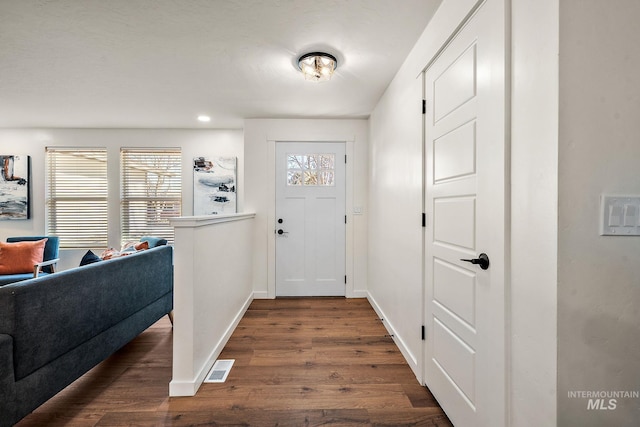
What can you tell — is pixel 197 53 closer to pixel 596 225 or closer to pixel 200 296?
pixel 200 296

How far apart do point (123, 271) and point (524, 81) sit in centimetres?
245

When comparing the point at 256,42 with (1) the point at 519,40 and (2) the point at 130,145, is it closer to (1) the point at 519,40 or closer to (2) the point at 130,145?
(1) the point at 519,40

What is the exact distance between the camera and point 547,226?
81cm

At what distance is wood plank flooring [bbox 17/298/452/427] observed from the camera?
4.61 ft

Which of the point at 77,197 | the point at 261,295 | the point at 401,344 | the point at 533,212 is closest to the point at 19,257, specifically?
the point at 77,197

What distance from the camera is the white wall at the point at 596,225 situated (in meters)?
0.77

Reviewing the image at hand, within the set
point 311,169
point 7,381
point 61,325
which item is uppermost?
point 311,169

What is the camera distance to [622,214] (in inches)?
30.2

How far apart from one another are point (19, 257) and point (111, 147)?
1.72 metres

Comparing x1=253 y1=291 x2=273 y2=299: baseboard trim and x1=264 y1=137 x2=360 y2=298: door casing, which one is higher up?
x1=264 y1=137 x2=360 y2=298: door casing

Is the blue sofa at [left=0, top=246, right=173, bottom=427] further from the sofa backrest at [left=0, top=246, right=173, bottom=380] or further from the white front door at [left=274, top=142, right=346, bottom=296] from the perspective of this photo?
the white front door at [left=274, top=142, right=346, bottom=296]

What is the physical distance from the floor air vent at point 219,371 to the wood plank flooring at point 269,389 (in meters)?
0.04

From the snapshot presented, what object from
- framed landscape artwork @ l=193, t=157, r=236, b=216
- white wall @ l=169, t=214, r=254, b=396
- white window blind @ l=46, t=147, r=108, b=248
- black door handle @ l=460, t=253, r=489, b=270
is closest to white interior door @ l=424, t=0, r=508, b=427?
black door handle @ l=460, t=253, r=489, b=270

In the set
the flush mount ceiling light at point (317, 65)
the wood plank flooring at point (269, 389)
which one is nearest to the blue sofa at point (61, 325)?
the wood plank flooring at point (269, 389)
